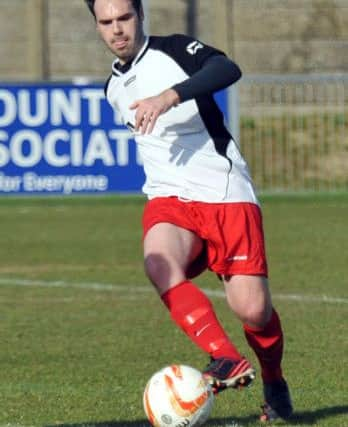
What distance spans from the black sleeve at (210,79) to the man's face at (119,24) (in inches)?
13.6

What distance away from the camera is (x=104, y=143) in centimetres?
2167

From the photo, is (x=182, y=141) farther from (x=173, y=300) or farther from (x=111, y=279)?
(x=111, y=279)

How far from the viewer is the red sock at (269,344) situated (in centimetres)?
714

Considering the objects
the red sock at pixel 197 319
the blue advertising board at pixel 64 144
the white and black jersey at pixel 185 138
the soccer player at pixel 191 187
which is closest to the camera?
the red sock at pixel 197 319

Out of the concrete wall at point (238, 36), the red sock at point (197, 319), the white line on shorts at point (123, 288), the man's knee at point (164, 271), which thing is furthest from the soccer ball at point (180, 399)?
the concrete wall at point (238, 36)

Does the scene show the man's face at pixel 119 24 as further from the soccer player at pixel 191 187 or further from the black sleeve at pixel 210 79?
the black sleeve at pixel 210 79

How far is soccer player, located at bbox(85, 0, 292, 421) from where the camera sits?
6.79 meters

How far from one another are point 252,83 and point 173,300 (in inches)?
675

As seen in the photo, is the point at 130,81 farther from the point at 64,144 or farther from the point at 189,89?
the point at 64,144

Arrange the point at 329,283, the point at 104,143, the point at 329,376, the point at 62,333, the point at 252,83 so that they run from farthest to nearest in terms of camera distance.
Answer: the point at 252,83, the point at 104,143, the point at 329,283, the point at 62,333, the point at 329,376

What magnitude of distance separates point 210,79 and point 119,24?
48 centimetres

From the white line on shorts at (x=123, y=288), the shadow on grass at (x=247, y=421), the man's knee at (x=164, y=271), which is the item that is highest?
the man's knee at (x=164, y=271)

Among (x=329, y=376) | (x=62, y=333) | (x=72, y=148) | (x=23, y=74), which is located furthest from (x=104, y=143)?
(x=329, y=376)

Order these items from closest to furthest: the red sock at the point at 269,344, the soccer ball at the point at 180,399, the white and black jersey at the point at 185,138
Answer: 1. the soccer ball at the point at 180,399
2. the white and black jersey at the point at 185,138
3. the red sock at the point at 269,344
